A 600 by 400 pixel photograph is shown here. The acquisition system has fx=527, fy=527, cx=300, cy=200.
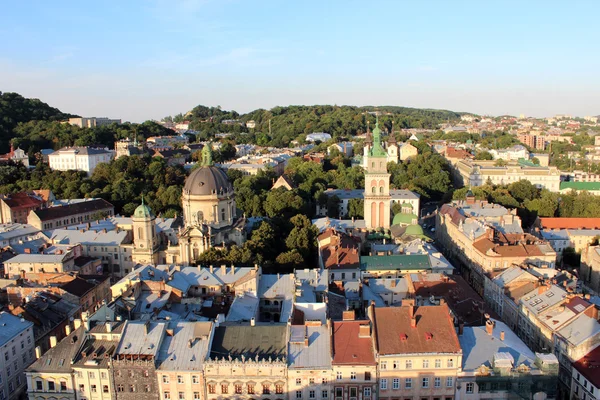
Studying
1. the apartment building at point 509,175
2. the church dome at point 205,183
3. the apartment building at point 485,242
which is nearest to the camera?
the apartment building at point 485,242

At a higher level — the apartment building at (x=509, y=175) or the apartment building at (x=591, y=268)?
the apartment building at (x=509, y=175)

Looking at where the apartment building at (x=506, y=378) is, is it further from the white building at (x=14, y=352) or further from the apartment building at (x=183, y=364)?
the white building at (x=14, y=352)

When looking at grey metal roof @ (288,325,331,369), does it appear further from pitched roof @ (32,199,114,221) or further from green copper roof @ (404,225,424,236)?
pitched roof @ (32,199,114,221)

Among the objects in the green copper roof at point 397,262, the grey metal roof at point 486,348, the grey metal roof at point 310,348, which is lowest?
the green copper roof at point 397,262

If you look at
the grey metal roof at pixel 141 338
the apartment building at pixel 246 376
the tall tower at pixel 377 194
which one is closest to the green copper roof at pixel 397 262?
the tall tower at pixel 377 194

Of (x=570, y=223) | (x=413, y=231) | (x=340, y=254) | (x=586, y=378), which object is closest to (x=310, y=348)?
(x=586, y=378)

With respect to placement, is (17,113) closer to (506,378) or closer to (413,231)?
(413,231)
